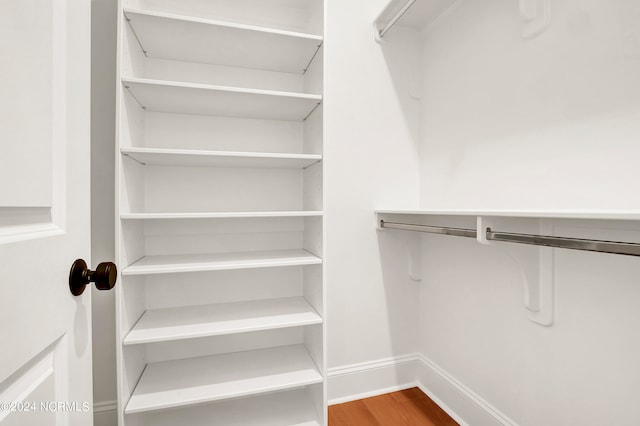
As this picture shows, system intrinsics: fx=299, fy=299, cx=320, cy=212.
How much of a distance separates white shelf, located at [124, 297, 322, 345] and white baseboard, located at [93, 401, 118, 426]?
463 mm

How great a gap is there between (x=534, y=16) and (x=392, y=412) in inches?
76.7

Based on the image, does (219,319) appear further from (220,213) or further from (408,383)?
(408,383)

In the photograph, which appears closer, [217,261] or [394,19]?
[217,261]

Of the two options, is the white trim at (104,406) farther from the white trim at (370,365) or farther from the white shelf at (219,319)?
the white trim at (370,365)

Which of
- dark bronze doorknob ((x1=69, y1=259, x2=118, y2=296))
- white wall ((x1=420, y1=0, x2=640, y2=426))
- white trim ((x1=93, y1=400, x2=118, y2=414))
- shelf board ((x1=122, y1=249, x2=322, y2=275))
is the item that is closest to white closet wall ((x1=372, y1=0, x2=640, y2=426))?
white wall ((x1=420, y1=0, x2=640, y2=426))

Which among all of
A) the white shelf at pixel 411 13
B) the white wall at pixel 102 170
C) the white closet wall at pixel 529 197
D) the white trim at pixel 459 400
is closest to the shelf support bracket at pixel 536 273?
the white closet wall at pixel 529 197

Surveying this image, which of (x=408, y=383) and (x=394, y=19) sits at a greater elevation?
(x=394, y=19)

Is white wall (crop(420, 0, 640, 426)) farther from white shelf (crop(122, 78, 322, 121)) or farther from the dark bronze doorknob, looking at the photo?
the dark bronze doorknob

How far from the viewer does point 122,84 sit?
45.1 inches

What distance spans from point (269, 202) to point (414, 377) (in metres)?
1.40

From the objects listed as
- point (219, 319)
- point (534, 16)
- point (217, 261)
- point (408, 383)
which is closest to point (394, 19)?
point (534, 16)

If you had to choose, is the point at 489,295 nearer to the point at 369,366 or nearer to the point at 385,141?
the point at 369,366

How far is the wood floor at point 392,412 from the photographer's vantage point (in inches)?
60.1

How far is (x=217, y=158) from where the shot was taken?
1.31 metres
